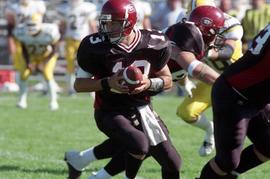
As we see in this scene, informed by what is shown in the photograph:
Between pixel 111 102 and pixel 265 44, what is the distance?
1010 mm

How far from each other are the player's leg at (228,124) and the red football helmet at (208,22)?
2.22 feet

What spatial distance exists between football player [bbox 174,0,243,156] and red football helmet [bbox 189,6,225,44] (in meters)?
0.49

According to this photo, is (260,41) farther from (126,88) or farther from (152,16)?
(152,16)

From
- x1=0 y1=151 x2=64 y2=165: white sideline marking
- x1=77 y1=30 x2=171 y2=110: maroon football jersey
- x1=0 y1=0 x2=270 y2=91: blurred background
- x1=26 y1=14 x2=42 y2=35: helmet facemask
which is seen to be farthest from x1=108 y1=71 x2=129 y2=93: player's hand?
x1=0 y1=0 x2=270 y2=91: blurred background

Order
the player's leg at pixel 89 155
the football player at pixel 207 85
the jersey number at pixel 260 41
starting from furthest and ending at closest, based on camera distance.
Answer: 1. the football player at pixel 207 85
2. the player's leg at pixel 89 155
3. the jersey number at pixel 260 41

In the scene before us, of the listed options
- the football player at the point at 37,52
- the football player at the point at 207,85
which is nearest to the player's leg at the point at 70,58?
the football player at the point at 37,52

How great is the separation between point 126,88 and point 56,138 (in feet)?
10.7

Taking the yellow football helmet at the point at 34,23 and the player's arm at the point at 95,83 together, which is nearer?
the player's arm at the point at 95,83

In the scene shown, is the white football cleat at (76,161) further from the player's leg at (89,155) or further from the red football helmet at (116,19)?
the red football helmet at (116,19)

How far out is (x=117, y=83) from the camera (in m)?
4.35

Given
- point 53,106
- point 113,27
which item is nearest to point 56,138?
point 53,106

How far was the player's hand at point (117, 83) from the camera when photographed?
4.35m

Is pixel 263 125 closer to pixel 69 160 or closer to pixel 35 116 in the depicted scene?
pixel 69 160

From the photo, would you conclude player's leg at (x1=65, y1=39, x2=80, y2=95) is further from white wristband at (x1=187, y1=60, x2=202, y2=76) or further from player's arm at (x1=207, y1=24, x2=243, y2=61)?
white wristband at (x1=187, y1=60, x2=202, y2=76)
